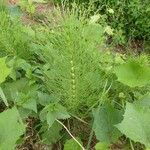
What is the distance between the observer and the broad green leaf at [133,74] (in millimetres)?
1726

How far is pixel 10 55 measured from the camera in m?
2.00

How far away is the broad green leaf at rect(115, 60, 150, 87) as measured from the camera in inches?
67.9

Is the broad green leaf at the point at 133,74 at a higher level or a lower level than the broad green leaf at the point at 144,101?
higher

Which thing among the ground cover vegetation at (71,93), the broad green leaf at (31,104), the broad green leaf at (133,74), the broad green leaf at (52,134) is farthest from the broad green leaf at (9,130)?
the broad green leaf at (133,74)

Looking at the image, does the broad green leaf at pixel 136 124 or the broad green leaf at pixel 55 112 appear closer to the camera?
the broad green leaf at pixel 136 124

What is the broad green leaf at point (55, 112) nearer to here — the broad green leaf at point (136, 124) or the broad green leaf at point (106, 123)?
the broad green leaf at point (106, 123)

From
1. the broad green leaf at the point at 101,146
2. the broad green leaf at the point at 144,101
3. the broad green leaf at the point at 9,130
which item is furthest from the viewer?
the broad green leaf at the point at 144,101

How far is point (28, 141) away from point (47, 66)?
317mm

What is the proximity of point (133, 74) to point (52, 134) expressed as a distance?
0.38 meters

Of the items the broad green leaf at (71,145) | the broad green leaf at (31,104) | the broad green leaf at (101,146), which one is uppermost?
the broad green leaf at (31,104)

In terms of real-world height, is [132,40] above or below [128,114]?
below

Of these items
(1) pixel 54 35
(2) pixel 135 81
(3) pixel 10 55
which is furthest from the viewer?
(3) pixel 10 55

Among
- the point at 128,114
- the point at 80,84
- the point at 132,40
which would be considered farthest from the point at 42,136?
the point at 132,40

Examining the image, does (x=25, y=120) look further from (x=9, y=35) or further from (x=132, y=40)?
(x=132, y=40)
